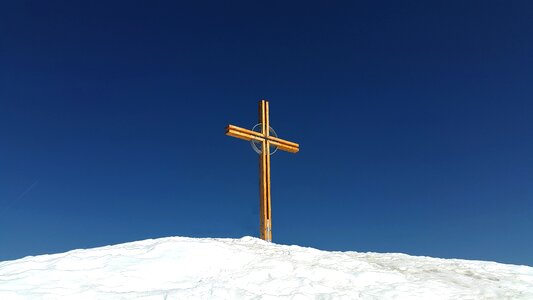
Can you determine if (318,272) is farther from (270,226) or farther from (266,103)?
(266,103)

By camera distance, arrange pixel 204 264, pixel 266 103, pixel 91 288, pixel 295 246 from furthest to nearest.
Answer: pixel 266 103
pixel 295 246
pixel 204 264
pixel 91 288

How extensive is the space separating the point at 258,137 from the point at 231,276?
7.97 m

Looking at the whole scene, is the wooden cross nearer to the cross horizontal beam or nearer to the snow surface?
the cross horizontal beam

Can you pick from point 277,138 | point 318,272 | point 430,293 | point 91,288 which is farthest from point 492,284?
point 277,138

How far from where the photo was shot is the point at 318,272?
9.17 meters

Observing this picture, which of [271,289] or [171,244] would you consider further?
[171,244]

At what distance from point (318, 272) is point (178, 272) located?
2561 millimetres

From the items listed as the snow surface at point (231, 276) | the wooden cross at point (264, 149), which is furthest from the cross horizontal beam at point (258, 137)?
the snow surface at point (231, 276)

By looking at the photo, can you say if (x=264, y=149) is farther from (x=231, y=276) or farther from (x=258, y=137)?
(x=231, y=276)

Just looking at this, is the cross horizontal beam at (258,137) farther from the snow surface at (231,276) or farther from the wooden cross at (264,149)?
the snow surface at (231,276)

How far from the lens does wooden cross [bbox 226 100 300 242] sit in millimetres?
15281

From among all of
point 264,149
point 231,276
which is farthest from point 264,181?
point 231,276

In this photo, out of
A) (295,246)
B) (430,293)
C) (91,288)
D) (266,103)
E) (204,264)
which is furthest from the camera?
(266,103)

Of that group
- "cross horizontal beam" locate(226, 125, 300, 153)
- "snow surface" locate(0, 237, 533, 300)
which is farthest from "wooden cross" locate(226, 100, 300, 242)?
"snow surface" locate(0, 237, 533, 300)
